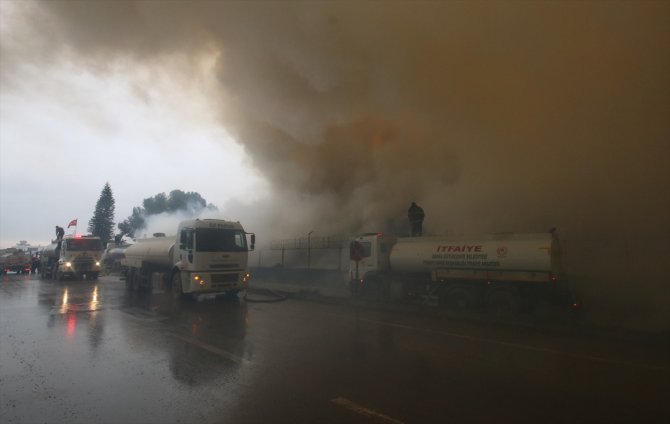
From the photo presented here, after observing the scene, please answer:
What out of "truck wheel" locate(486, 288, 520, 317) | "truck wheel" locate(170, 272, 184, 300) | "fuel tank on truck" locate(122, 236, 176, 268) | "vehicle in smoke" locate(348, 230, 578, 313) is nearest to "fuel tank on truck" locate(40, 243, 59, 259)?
"fuel tank on truck" locate(122, 236, 176, 268)

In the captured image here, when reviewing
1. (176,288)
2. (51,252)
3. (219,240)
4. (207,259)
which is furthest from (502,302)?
(51,252)

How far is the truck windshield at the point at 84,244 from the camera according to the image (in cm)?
2330

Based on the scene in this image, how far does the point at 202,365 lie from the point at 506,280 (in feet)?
26.6

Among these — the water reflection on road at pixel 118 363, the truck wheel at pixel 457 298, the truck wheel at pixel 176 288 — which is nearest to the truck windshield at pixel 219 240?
the truck wheel at pixel 176 288

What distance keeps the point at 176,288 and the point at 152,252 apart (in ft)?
10.7

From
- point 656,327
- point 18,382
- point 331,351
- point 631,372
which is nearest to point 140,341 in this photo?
point 18,382

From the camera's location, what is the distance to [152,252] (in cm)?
1541

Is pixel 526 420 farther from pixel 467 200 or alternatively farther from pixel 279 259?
pixel 279 259

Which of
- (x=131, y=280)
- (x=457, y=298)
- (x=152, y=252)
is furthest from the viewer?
(x=131, y=280)

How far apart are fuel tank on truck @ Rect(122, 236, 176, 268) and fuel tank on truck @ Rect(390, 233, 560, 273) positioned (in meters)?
8.00

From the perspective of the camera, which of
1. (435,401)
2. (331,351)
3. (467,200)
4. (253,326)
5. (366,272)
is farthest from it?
(467,200)

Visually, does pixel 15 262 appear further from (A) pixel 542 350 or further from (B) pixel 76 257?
(A) pixel 542 350

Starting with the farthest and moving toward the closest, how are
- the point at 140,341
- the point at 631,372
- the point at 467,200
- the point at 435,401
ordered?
the point at 467,200, the point at 140,341, the point at 631,372, the point at 435,401

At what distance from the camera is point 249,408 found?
402 cm
